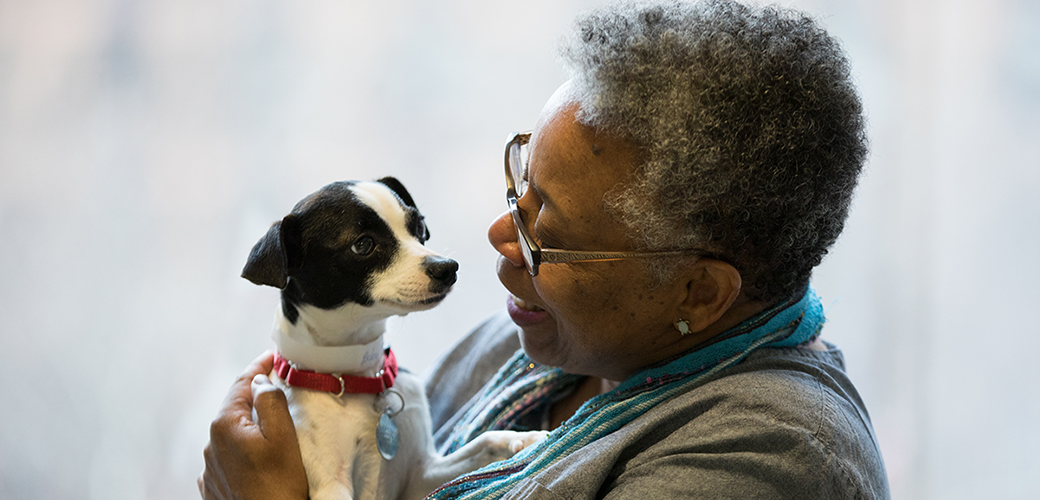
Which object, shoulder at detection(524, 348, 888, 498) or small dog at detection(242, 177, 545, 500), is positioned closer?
shoulder at detection(524, 348, 888, 498)

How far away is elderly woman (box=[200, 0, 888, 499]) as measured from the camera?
2.77ft

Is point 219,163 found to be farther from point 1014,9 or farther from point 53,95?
point 1014,9

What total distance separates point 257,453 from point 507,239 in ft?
1.65

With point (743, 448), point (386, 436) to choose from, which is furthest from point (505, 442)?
point (743, 448)

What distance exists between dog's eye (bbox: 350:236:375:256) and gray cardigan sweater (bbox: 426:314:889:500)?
496 millimetres

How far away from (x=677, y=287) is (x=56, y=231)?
1.47m

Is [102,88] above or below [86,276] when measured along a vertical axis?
above

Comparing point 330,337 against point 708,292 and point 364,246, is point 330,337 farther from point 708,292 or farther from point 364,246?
point 708,292

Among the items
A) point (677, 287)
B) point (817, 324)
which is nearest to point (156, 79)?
point (677, 287)

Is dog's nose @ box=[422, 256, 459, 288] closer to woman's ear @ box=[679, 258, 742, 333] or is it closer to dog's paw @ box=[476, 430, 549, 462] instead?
dog's paw @ box=[476, 430, 549, 462]

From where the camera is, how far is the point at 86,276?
5.62 feet

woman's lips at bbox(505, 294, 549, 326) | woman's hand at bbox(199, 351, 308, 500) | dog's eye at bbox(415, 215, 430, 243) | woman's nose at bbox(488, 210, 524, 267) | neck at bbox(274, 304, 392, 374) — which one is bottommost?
woman's hand at bbox(199, 351, 308, 500)

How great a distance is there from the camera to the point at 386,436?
121cm

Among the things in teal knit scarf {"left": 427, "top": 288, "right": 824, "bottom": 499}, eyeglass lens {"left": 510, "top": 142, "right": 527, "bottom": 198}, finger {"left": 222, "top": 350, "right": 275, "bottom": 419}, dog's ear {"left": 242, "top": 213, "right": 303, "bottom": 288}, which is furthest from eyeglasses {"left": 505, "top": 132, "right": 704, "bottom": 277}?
finger {"left": 222, "top": 350, "right": 275, "bottom": 419}
